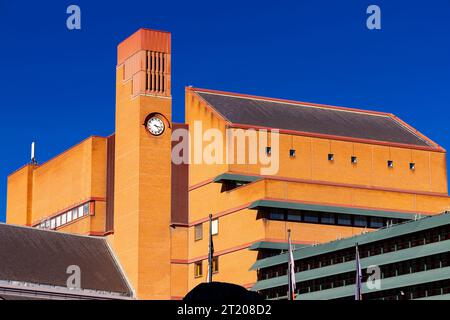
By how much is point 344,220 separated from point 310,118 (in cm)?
1947

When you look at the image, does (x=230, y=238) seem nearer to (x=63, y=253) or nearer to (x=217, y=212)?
(x=217, y=212)

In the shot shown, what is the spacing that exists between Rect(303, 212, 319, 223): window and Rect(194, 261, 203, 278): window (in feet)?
45.2

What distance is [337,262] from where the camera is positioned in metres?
96.4

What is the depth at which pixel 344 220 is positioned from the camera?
111 metres

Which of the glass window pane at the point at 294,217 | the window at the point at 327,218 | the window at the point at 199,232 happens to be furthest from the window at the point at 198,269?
the window at the point at 327,218

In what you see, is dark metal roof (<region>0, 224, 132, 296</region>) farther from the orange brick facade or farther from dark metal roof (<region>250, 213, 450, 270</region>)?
dark metal roof (<region>250, 213, 450, 270</region>)

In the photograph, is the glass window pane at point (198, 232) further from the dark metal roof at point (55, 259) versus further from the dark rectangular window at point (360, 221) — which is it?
the dark rectangular window at point (360, 221)

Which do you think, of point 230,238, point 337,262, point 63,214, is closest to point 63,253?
point 63,214

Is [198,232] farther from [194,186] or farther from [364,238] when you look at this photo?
[364,238]

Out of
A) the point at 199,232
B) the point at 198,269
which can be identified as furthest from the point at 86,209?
the point at 198,269

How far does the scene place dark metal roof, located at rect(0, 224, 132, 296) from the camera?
115 m

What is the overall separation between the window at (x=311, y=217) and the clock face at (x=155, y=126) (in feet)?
68.6

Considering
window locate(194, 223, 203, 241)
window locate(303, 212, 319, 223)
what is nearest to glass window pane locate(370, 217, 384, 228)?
window locate(303, 212, 319, 223)
